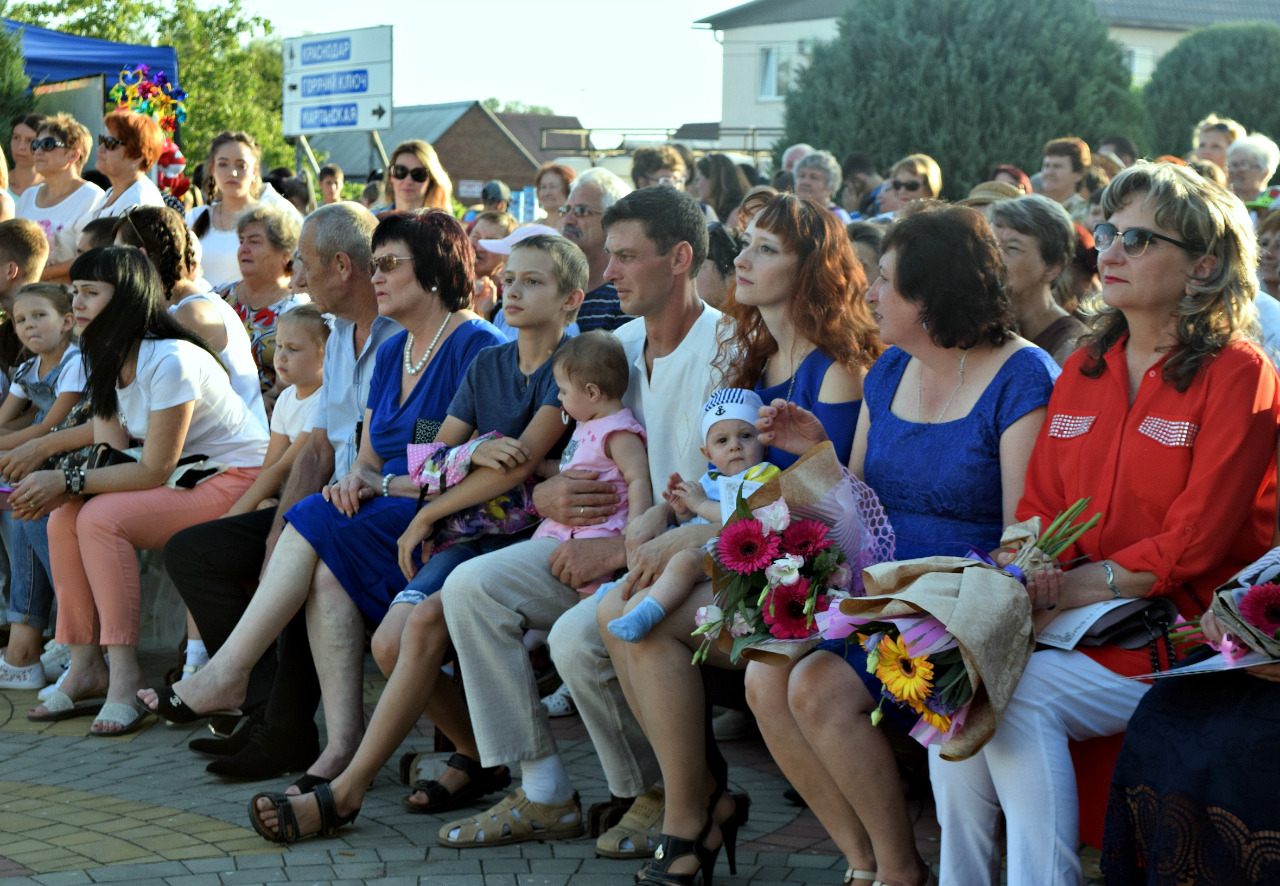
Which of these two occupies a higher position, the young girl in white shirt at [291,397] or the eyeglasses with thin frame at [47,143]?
the eyeglasses with thin frame at [47,143]

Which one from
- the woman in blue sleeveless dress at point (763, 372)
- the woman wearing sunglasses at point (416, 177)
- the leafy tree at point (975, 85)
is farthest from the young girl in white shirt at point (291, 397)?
the leafy tree at point (975, 85)

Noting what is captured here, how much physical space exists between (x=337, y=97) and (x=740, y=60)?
123ft

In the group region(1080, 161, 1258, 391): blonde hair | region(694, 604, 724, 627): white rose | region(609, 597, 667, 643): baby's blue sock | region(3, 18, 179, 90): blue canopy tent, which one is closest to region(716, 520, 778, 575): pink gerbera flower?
region(694, 604, 724, 627): white rose

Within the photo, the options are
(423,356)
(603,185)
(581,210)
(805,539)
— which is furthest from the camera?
(603,185)

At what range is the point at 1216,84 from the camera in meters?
27.1

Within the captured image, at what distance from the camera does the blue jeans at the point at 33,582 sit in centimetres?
616

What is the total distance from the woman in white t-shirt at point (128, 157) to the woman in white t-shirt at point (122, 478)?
3.00m

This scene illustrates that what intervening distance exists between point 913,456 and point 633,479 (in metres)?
1.01

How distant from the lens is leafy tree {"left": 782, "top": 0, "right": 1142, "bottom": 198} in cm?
2562

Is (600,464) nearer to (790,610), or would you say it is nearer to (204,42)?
(790,610)

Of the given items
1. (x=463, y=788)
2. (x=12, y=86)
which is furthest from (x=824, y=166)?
(x=12, y=86)

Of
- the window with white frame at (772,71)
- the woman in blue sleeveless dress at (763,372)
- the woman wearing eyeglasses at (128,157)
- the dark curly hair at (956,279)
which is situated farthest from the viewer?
the window with white frame at (772,71)

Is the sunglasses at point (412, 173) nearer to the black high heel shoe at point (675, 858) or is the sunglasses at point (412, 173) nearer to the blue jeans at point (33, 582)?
the blue jeans at point (33, 582)

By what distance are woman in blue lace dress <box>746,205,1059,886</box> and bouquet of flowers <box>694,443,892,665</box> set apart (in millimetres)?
123
